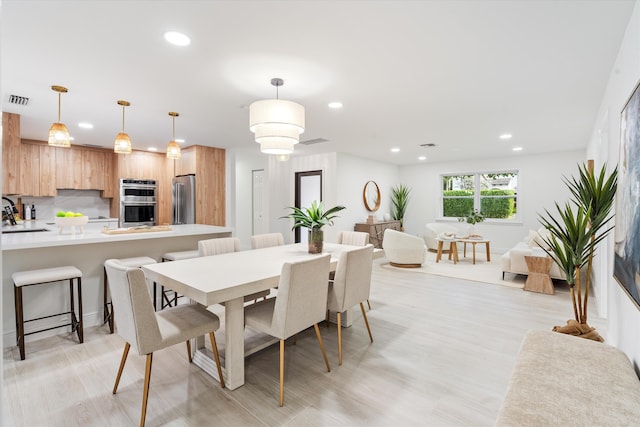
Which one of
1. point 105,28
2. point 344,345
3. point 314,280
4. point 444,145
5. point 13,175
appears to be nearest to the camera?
point 105,28

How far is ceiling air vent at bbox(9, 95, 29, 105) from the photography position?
11.3ft

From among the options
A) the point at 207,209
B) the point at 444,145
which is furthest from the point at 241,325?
the point at 444,145

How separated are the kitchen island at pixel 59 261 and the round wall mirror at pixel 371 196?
482 cm

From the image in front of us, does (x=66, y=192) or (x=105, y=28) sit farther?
(x=66, y=192)

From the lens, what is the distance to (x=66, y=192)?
6.47 metres

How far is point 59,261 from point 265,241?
201 cm

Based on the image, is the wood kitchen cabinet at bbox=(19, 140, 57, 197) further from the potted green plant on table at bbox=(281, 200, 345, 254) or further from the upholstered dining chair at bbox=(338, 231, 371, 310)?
the upholstered dining chair at bbox=(338, 231, 371, 310)

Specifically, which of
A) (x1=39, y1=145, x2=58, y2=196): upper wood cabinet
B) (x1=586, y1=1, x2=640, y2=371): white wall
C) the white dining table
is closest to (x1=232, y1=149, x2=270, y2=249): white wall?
(x1=39, y1=145, x2=58, y2=196): upper wood cabinet

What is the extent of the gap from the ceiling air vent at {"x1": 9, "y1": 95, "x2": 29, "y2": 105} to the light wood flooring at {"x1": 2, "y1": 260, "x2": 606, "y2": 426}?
2.47m

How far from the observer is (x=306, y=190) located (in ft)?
25.1

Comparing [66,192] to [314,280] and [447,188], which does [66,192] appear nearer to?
[314,280]

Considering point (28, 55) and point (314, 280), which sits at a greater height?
point (28, 55)

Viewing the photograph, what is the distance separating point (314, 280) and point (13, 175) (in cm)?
462

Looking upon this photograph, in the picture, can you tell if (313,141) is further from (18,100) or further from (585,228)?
(585,228)
